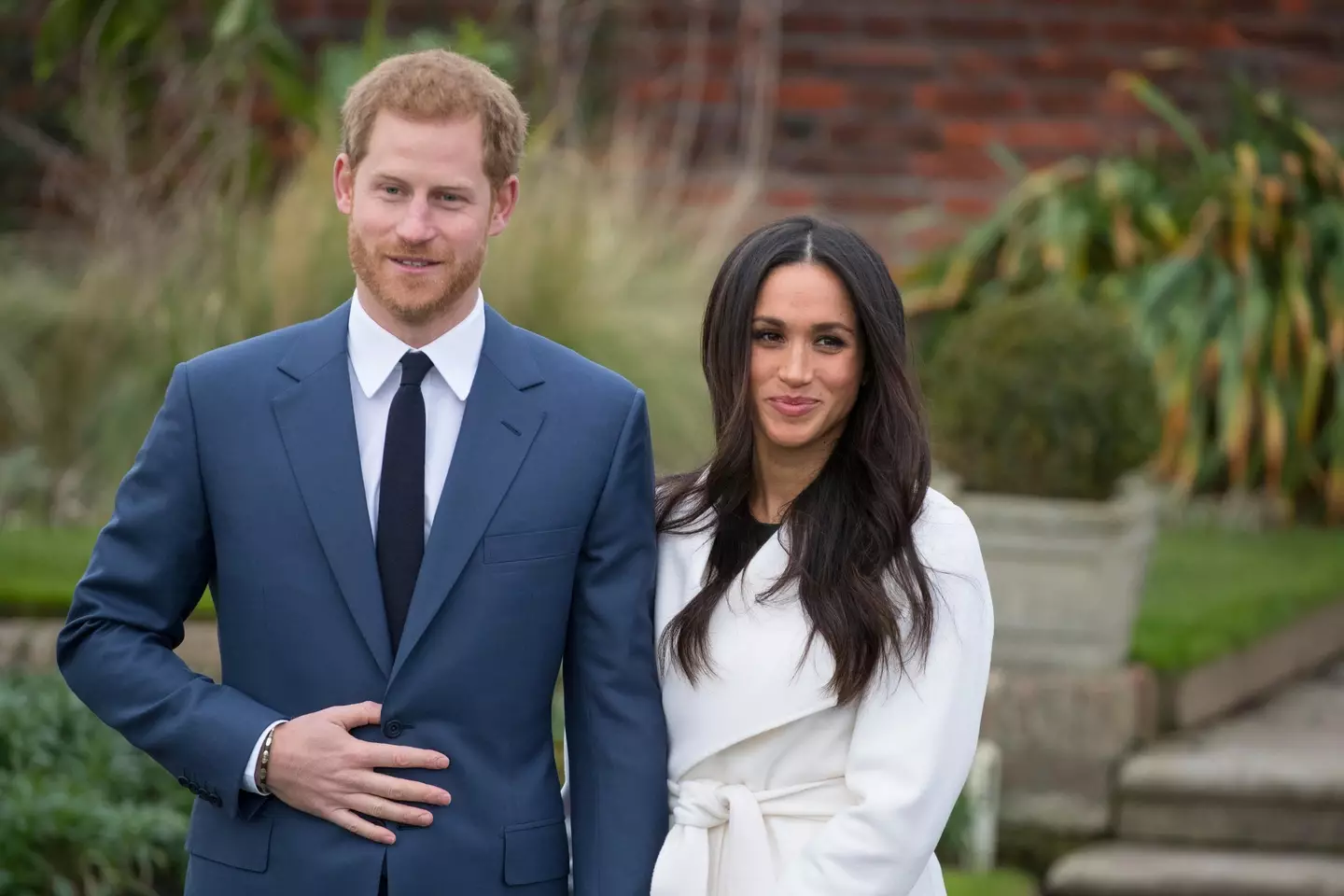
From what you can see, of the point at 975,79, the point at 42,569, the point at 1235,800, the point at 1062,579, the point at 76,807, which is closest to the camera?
the point at 76,807

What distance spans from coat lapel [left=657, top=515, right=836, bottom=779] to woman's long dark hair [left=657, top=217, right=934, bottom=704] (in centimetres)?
2

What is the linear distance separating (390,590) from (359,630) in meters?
0.07

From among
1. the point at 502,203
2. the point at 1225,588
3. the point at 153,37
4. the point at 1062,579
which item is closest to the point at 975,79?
the point at 1225,588

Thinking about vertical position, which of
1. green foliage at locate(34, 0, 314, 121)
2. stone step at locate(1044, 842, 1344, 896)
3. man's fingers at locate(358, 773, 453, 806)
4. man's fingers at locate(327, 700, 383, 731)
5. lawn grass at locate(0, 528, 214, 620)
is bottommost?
stone step at locate(1044, 842, 1344, 896)

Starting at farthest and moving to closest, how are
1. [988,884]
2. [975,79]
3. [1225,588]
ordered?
1. [975,79]
2. [1225,588]
3. [988,884]

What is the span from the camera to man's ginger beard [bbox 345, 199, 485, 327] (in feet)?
8.71

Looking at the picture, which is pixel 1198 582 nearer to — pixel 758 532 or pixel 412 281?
pixel 758 532

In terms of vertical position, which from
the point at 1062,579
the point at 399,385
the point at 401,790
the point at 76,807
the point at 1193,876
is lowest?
the point at 1193,876

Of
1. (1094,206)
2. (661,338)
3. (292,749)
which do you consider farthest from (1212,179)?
(292,749)

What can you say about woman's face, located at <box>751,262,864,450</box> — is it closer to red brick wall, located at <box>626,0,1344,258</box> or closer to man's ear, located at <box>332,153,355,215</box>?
man's ear, located at <box>332,153,355,215</box>

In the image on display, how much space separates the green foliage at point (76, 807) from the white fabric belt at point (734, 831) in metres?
1.79

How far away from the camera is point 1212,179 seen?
26.7ft

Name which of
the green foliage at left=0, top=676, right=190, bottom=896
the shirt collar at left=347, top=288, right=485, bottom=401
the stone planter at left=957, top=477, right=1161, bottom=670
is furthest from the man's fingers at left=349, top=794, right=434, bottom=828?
the stone planter at left=957, top=477, right=1161, bottom=670

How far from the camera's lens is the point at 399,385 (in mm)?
2744
